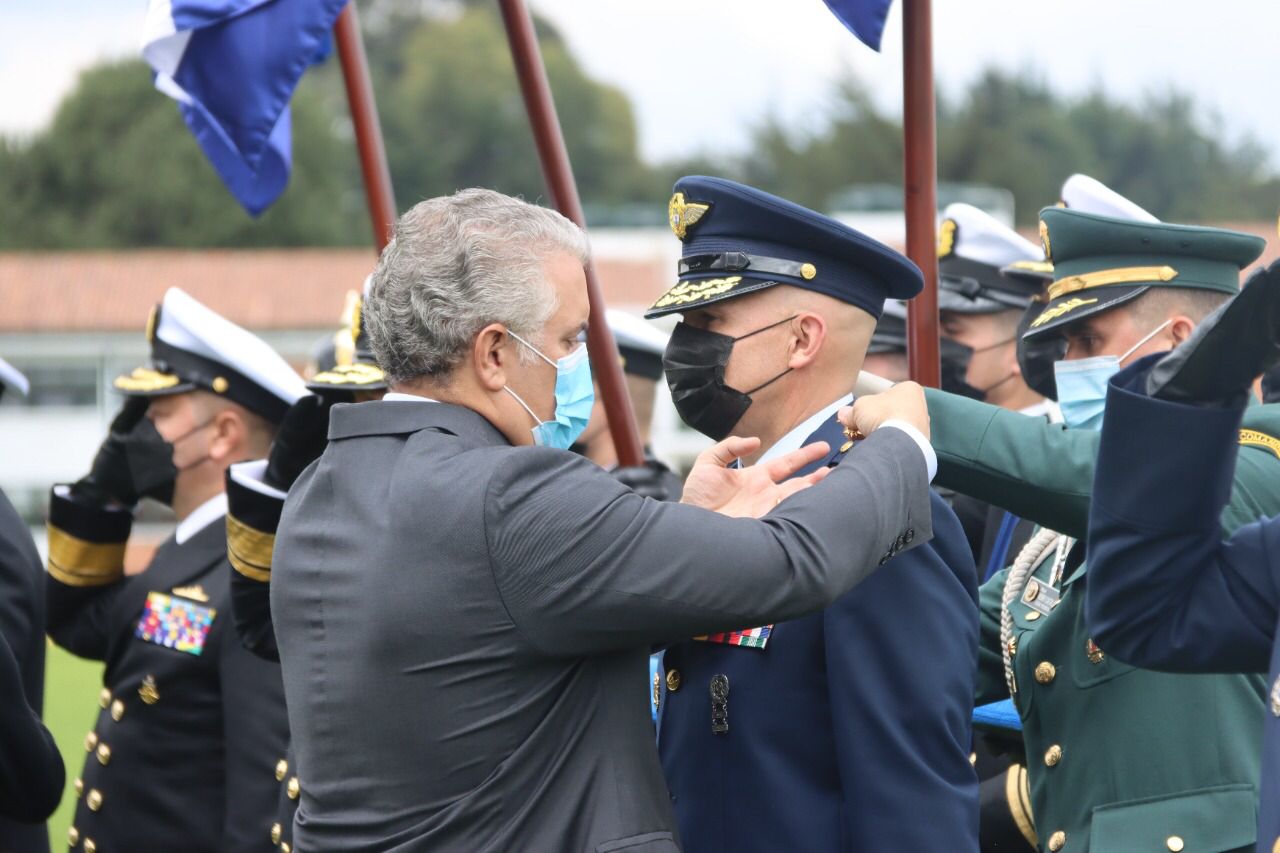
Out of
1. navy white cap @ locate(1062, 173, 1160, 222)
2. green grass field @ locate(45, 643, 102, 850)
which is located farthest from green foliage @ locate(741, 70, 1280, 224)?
navy white cap @ locate(1062, 173, 1160, 222)

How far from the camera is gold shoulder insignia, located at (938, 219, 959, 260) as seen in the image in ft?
19.4

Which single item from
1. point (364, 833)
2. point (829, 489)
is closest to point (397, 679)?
point (364, 833)

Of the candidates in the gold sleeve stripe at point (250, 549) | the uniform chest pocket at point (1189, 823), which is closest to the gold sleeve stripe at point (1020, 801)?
the uniform chest pocket at point (1189, 823)

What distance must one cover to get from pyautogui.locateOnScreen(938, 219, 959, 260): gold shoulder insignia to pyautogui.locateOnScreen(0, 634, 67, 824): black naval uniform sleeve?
10.8ft

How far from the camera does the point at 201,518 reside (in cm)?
493

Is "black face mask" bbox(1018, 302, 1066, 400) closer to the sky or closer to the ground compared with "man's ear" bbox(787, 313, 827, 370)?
closer to the ground

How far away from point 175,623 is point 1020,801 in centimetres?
221

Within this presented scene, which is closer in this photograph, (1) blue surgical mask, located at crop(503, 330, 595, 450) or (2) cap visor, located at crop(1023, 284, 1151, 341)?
(1) blue surgical mask, located at crop(503, 330, 595, 450)

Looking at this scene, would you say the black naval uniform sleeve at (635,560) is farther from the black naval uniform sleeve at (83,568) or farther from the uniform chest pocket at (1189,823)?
the black naval uniform sleeve at (83,568)

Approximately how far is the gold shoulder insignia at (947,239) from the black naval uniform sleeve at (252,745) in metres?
2.77

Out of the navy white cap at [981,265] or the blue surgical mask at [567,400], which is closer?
the blue surgical mask at [567,400]

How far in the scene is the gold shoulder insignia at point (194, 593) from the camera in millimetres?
4625

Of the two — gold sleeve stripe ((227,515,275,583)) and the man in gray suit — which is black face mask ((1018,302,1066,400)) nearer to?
the man in gray suit

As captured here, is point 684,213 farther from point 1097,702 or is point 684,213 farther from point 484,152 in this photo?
point 484,152
